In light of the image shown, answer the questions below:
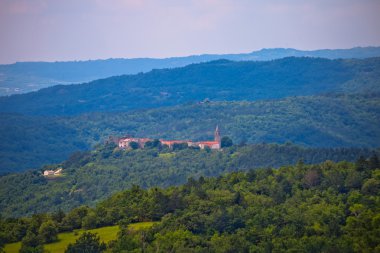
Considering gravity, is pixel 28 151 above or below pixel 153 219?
below

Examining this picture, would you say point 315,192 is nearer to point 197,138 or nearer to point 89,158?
point 89,158

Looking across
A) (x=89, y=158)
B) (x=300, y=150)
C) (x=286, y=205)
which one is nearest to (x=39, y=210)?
(x=89, y=158)

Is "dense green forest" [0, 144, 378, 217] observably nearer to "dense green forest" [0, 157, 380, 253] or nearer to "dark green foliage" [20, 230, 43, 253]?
"dense green forest" [0, 157, 380, 253]

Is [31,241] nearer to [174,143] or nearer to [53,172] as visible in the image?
[53,172]

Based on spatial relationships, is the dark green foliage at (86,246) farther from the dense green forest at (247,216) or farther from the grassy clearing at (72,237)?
the grassy clearing at (72,237)

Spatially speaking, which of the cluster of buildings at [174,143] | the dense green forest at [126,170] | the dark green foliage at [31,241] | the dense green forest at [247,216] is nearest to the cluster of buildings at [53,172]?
the dense green forest at [126,170]

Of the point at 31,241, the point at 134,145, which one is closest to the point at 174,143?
the point at 134,145

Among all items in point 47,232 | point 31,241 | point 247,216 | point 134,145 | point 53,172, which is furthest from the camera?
point 134,145
